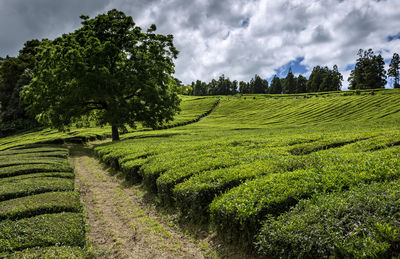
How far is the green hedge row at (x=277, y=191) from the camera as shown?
18.7 ft

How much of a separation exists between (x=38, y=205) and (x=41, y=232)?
2144 mm

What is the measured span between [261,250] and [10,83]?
8335 cm

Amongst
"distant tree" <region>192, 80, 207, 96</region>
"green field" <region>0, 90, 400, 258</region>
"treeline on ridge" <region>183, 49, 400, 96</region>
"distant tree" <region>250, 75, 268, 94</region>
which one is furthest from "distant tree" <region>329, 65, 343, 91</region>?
"green field" <region>0, 90, 400, 258</region>

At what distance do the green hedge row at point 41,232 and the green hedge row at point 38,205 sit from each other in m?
0.62

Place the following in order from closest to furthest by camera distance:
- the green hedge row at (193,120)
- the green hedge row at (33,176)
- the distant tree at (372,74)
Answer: the green hedge row at (33,176)
the green hedge row at (193,120)
the distant tree at (372,74)

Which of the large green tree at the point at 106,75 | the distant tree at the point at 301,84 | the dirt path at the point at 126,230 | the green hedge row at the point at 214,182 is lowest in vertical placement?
the dirt path at the point at 126,230

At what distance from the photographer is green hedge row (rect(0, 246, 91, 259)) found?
17.3 feet

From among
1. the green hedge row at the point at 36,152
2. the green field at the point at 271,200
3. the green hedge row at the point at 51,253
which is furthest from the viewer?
the green hedge row at the point at 36,152

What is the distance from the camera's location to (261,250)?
491 cm

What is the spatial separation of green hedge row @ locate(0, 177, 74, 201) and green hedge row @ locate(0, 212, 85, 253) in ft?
10.2

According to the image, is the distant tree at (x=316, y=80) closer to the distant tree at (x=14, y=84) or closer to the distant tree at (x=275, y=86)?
the distant tree at (x=275, y=86)

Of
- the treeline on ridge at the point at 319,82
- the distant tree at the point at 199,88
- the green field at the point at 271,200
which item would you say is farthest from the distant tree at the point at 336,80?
the green field at the point at 271,200

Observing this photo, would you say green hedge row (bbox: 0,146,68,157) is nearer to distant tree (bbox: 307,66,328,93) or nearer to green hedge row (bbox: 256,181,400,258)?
green hedge row (bbox: 256,181,400,258)

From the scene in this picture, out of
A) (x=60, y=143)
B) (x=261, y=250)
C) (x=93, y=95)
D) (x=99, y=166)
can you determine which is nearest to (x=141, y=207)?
(x=261, y=250)
